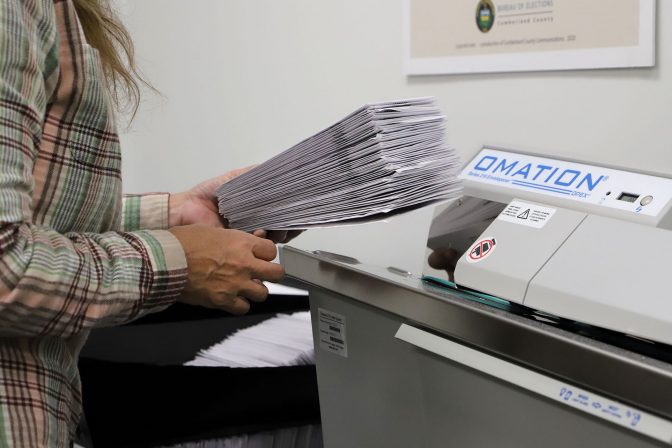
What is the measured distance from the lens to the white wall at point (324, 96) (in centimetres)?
96

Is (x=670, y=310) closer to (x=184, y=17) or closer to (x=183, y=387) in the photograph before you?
(x=183, y=387)

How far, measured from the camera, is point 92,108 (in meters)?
0.71

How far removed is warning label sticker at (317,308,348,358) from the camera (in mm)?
751

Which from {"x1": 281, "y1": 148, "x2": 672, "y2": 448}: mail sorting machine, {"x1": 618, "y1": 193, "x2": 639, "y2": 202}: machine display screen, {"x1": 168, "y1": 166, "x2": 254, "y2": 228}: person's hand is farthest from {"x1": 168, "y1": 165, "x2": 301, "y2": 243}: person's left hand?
{"x1": 618, "y1": 193, "x2": 639, "y2": 202}: machine display screen

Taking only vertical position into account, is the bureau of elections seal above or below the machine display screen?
above

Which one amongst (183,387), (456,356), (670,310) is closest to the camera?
(670,310)

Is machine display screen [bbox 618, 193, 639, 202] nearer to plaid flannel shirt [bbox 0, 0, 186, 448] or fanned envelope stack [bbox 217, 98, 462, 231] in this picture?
fanned envelope stack [bbox 217, 98, 462, 231]

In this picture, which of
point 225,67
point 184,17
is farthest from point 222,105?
point 184,17

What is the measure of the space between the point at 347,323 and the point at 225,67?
0.92 m

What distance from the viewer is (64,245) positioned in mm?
653

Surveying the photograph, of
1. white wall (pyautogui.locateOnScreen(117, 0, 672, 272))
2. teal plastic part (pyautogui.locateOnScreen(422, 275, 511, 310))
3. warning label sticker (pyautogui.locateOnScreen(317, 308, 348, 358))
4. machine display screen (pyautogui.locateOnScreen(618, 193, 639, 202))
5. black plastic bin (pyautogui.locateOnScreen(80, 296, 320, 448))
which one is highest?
white wall (pyautogui.locateOnScreen(117, 0, 672, 272))

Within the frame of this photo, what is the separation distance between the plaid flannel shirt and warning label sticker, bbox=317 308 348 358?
0.50 feet

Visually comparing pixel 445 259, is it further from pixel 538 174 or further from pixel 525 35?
pixel 525 35

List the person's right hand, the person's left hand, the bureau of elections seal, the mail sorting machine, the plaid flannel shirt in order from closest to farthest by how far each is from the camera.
→ the mail sorting machine, the plaid flannel shirt, the person's right hand, the person's left hand, the bureau of elections seal
